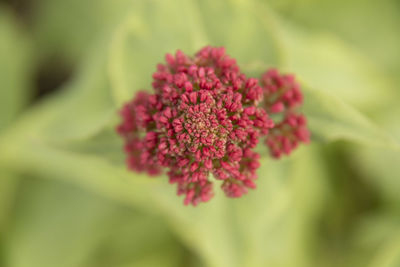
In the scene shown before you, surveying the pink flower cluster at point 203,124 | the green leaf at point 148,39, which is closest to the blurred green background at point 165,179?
the green leaf at point 148,39

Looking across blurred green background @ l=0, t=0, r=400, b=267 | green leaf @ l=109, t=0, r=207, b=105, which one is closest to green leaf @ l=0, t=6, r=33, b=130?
blurred green background @ l=0, t=0, r=400, b=267

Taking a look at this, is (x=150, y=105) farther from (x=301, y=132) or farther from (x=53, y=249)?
(x=53, y=249)

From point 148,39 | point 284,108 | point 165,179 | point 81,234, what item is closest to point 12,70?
point 81,234

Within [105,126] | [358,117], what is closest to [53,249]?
[105,126]

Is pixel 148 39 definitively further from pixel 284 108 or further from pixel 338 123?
pixel 338 123

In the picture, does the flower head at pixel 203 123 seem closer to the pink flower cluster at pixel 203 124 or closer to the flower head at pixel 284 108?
the pink flower cluster at pixel 203 124

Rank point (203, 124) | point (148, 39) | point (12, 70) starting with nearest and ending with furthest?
point (203, 124), point (148, 39), point (12, 70)

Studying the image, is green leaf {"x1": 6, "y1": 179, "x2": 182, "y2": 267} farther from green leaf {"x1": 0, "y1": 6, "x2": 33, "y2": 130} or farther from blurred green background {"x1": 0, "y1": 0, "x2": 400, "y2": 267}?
green leaf {"x1": 0, "y1": 6, "x2": 33, "y2": 130}
